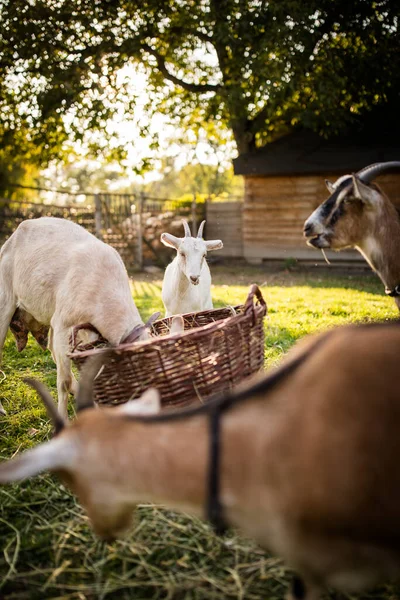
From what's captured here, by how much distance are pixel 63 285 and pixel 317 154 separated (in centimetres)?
1351

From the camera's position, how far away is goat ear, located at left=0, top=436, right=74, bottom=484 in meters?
1.67

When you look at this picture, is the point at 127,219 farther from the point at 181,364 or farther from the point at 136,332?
the point at 181,364

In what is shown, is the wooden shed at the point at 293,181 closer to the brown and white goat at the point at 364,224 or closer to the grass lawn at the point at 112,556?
the brown and white goat at the point at 364,224

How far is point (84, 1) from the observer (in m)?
16.1

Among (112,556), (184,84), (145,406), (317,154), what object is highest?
(184,84)

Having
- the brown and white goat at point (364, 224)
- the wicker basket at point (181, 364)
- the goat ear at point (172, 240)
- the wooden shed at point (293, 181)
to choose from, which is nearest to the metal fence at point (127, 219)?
the wooden shed at point (293, 181)

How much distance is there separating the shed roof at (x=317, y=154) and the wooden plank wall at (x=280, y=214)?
0.58 metres

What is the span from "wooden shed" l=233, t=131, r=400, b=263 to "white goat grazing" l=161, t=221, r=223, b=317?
10263 millimetres

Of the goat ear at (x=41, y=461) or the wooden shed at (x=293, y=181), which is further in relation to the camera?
the wooden shed at (x=293, y=181)

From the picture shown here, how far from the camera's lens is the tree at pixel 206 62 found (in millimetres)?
14164

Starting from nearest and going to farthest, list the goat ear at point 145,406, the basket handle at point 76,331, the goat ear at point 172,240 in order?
the goat ear at point 145,406 → the basket handle at point 76,331 → the goat ear at point 172,240

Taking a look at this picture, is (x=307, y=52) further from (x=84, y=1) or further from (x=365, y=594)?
(x=365, y=594)

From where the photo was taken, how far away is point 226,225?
19469 mm

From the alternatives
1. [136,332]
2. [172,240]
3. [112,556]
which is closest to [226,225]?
[172,240]
